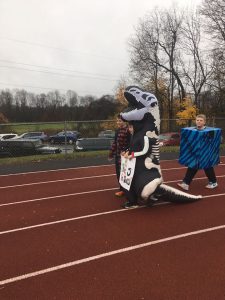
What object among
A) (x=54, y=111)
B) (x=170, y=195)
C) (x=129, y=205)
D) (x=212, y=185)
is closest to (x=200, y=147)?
(x=212, y=185)

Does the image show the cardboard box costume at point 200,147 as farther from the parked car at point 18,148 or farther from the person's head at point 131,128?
the parked car at point 18,148

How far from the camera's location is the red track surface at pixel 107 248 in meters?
4.12

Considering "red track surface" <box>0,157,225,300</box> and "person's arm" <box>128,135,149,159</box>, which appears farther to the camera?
"person's arm" <box>128,135,149,159</box>

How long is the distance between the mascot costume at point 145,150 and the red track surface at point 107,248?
11.0 inches

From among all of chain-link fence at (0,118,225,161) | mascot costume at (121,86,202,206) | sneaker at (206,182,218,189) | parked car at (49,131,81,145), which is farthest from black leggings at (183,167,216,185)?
parked car at (49,131,81,145)

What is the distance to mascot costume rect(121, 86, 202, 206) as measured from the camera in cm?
704

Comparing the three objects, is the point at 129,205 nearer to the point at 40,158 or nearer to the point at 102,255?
the point at 102,255

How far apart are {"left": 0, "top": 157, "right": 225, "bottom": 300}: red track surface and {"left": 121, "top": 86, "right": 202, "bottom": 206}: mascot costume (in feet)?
0.92

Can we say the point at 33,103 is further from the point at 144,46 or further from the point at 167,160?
the point at 167,160

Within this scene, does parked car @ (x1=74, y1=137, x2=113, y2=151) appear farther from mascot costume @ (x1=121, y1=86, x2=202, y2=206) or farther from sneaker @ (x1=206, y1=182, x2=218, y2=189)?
mascot costume @ (x1=121, y1=86, x2=202, y2=206)

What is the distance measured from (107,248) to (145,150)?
2400 millimetres

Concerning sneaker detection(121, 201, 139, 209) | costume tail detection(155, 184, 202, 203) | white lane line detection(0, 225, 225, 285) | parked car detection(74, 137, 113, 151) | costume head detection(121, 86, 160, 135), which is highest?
costume head detection(121, 86, 160, 135)

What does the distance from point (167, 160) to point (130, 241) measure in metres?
9.20

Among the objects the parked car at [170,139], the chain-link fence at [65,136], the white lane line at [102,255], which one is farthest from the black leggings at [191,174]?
the parked car at [170,139]
